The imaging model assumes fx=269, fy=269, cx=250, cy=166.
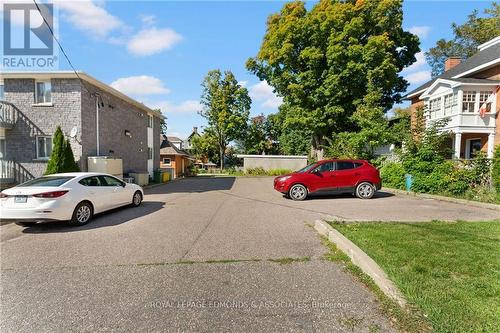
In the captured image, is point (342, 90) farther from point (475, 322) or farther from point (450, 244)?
point (475, 322)

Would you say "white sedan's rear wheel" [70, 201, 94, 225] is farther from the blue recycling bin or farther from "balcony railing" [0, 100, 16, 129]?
the blue recycling bin

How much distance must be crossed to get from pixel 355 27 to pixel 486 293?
24.3 m

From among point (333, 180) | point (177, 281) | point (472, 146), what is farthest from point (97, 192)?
point (472, 146)

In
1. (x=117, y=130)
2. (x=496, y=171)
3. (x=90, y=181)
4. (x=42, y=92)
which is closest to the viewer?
(x=90, y=181)

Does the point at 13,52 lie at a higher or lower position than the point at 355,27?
lower

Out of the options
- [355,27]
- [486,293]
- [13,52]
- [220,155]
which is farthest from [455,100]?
[220,155]

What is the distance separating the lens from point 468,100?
57.5 ft

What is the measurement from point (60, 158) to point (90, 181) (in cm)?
594

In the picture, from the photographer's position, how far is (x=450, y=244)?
16.2 feet

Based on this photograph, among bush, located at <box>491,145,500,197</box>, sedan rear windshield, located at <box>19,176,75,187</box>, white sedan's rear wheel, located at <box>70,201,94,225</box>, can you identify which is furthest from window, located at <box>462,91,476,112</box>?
sedan rear windshield, located at <box>19,176,75,187</box>

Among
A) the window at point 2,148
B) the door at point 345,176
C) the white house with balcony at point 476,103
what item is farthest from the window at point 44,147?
the white house with balcony at point 476,103

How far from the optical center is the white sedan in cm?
646

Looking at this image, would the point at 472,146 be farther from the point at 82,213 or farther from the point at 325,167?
the point at 82,213

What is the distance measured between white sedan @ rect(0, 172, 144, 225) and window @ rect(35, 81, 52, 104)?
9.35 m
